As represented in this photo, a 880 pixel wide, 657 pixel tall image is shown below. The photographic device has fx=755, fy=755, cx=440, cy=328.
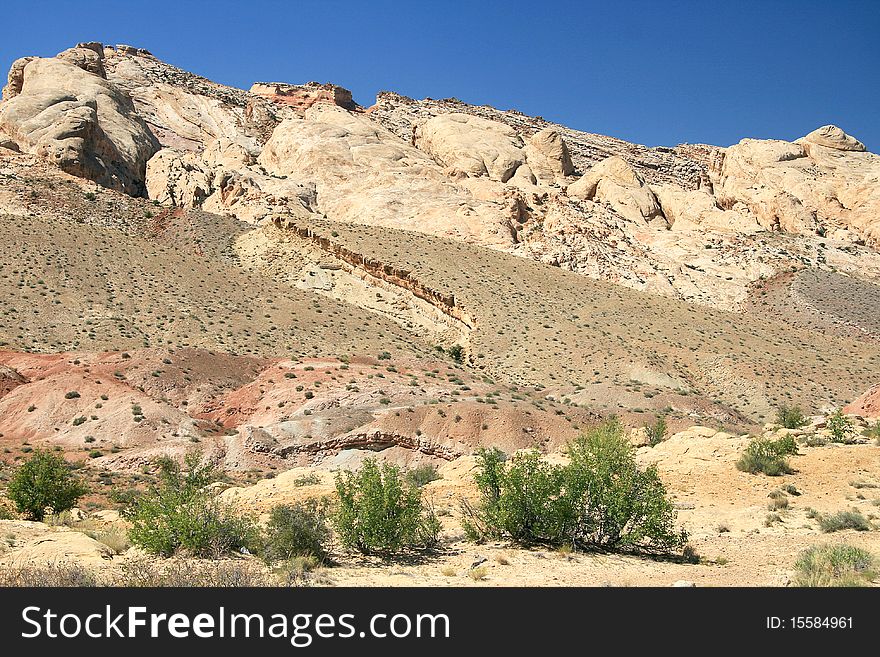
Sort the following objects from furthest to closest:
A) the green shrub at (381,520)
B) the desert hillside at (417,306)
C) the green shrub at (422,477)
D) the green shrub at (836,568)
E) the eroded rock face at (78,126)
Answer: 1. the eroded rock face at (78,126)
2. the green shrub at (422,477)
3. the desert hillside at (417,306)
4. the green shrub at (381,520)
5. the green shrub at (836,568)

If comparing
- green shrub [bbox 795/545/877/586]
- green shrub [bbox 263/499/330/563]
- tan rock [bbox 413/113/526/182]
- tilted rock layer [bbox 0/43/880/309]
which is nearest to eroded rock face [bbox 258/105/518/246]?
tilted rock layer [bbox 0/43/880/309]

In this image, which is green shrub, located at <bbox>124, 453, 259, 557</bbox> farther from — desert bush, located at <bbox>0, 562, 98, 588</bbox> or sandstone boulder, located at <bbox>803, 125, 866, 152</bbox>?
sandstone boulder, located at <bbox>803, 125, 866, 152</bbox>

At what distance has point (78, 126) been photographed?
57.8 meters

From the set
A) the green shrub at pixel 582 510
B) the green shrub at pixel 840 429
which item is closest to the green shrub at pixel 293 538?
the green shrub at pixel 582 510

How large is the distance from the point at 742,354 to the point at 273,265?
98.9 feet

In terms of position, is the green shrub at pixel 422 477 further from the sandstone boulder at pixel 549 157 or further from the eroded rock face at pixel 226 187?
the sandstone boulder at pixel 549 157

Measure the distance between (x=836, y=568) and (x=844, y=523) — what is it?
175 inches

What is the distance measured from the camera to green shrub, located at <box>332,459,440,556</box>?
12422mm

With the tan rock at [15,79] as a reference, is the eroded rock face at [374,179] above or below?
below

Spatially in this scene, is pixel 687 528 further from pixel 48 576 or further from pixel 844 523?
pixel 48 576

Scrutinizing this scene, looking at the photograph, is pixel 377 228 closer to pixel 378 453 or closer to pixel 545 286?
pixel 545 286

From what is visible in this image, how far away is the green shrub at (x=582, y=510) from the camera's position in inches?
510

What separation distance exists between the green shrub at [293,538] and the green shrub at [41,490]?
7713 millimetres

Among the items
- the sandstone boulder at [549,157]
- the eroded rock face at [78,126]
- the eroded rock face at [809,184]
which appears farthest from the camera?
the sandstone boulder at [549,157]
